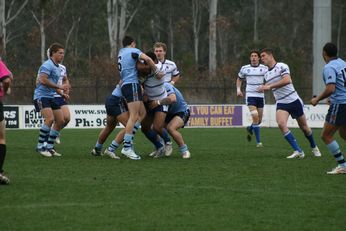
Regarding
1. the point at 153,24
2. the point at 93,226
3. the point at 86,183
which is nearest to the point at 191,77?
the point at 153,24

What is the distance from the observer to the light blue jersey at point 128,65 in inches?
558

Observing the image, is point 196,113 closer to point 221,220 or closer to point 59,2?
point 221,220

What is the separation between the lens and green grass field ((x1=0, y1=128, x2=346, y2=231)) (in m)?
7.92

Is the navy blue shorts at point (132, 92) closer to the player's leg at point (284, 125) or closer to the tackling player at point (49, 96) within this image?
the tackling player at point (49, 96)

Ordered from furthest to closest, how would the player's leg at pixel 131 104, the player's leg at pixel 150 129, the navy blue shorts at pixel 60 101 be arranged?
1. the navy blue shorts at pixel 60 101
2. the player's leg at pixel 150 129
3. the player's leg at pixel 131 104

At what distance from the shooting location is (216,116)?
108ft

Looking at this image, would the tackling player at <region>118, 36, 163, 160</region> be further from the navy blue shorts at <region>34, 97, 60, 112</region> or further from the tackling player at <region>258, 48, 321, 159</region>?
the tackling player at <region>258, 48, 321, 159</region>

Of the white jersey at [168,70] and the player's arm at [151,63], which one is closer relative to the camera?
the player's arm at [151,63]

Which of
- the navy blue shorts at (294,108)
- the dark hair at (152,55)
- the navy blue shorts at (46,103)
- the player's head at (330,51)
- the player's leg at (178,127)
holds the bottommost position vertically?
the player's leg at (178,127)

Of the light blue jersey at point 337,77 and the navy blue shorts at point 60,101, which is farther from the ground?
the light blue jersey at point 337,77

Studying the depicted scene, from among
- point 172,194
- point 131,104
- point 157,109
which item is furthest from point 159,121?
point 172,194

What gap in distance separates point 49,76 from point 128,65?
1.73 meters

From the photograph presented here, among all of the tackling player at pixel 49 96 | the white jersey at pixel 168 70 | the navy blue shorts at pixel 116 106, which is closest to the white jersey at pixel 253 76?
the white jersey at pixel 168 70

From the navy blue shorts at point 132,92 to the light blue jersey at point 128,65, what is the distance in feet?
0.24
